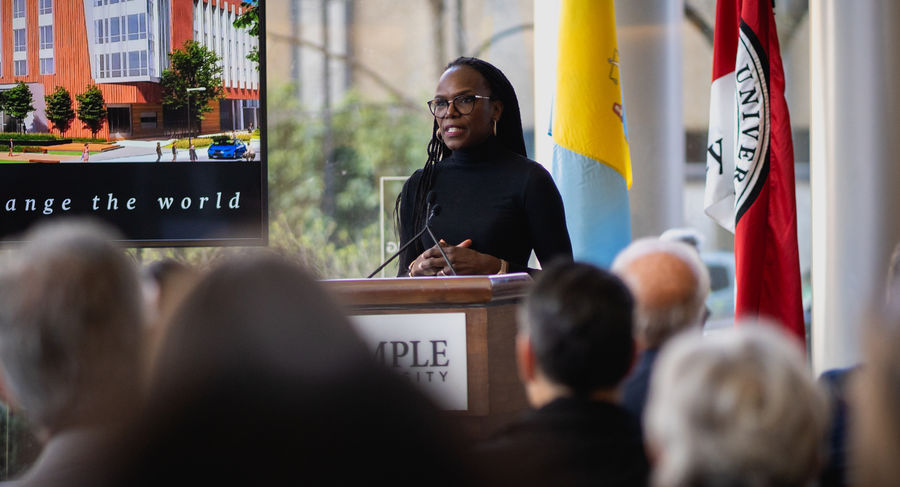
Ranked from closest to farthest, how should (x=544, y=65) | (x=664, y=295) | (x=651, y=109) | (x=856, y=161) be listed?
(x=664, y=295)
(x=856, y=161)
(x=544, y=65)
(x=651, y=109)

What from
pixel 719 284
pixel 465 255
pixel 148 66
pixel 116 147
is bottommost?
pixel 719 284

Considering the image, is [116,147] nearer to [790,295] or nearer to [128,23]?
[128,23]

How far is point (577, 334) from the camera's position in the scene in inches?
51.6

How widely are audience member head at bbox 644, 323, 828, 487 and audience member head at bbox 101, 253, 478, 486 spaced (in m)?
0.47

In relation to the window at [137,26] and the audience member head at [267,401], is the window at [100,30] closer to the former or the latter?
the window at [137,26]

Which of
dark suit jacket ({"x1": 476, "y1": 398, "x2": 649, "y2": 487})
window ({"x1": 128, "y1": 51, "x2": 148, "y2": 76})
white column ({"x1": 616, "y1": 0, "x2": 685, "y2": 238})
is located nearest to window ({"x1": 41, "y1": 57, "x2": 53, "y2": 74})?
window ({"x1": 128, "y1": 51, "x2": 148, "y2": 76})

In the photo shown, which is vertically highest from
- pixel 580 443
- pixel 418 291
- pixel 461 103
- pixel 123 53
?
pixel 123 53

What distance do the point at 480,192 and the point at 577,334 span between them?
153cm

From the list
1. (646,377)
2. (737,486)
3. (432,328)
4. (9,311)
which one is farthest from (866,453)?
(432,328)

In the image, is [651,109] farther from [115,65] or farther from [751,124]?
[115,65]

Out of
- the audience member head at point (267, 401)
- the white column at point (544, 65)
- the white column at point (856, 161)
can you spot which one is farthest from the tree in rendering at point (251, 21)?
the audience member head at point (267, 401)

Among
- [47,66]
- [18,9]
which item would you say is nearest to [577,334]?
[47,66]

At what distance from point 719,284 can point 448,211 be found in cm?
279

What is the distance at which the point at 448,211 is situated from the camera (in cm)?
283
